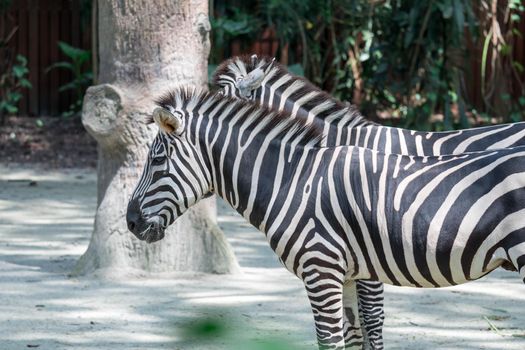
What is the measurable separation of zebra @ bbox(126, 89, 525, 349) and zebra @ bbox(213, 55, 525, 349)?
79 cm

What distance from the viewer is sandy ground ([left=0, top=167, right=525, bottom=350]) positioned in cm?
645

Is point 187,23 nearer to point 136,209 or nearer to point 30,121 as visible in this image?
point 136,209

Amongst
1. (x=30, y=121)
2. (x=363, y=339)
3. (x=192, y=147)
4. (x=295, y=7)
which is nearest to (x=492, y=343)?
(x=363, y=339)

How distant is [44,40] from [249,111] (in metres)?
13.5

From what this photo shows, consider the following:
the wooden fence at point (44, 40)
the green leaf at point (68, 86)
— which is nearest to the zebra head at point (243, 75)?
the green leaf at point (68, 86)

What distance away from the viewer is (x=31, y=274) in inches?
324

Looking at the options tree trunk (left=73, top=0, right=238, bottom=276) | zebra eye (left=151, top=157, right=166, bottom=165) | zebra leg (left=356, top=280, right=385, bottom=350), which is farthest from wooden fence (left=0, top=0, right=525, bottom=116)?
zebra eye (left=151, top=157, right=166, bottom=165)

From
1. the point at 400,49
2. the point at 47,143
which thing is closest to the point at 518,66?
the point at 400,49

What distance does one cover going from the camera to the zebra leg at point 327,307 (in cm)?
474

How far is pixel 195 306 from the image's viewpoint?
7.22m

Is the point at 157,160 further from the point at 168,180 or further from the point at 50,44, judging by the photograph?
the point at 50,44

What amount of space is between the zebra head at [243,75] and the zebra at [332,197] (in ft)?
4.71

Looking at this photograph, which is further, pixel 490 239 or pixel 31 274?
pixel 31 274

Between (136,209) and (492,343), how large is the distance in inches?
105
